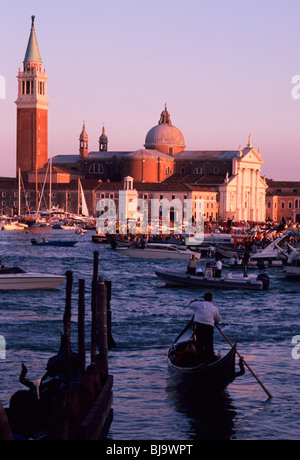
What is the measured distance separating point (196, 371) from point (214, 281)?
14.7 meters

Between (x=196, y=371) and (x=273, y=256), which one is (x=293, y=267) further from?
(x=196, y=371)

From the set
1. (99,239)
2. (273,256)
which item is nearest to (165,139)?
(99,239)

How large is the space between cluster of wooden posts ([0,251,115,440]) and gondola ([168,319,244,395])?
121 centimetres

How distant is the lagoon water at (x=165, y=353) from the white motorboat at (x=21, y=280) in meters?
0.20

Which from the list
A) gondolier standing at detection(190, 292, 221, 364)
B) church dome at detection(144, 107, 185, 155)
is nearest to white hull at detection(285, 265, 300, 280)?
gondolier standing at detection(190, 292, 221, 364)

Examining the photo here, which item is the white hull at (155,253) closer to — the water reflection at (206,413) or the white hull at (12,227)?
the water reflection at (206,413)

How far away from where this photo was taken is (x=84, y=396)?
33.4ft

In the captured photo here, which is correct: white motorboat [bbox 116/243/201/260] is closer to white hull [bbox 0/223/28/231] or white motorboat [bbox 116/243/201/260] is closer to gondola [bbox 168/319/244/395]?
gondola [bbox 168/319/244/395]

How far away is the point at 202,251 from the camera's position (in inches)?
2032

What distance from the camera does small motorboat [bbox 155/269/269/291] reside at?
27.8m

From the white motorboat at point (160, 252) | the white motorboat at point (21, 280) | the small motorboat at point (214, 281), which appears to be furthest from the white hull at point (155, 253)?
the white motorboat at point (21, 280)
